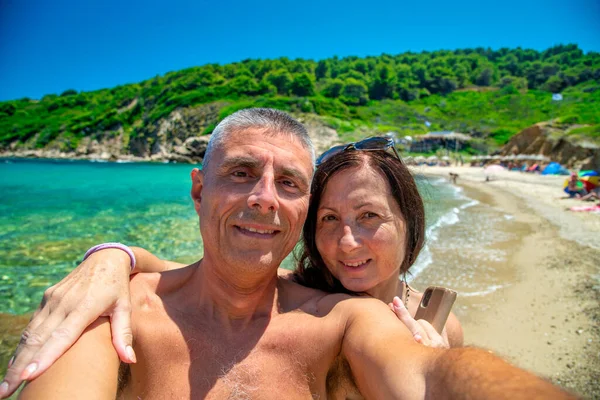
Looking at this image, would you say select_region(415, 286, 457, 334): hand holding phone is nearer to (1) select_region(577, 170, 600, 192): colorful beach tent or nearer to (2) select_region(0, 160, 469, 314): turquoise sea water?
(2) select_region(0, 160, 469, 314): turquoise sea water

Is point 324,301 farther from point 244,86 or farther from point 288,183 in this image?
point 244,86

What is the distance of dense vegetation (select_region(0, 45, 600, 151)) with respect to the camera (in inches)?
2721

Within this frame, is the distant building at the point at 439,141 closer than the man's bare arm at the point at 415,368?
No

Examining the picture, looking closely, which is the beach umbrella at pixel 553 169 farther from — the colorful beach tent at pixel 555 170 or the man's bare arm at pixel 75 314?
the man's bare arm at pixel 75 314

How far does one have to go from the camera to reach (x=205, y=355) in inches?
72.2

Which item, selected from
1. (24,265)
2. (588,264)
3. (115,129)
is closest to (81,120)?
(115,129)

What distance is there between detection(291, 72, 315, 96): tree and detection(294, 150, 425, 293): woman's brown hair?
266 ft

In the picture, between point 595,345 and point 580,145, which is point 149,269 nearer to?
point 595,345

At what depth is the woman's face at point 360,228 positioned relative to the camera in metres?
2.11

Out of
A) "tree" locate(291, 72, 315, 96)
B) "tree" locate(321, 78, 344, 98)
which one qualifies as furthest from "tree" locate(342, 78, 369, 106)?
"tree" locate(291, 72, 315, 96)

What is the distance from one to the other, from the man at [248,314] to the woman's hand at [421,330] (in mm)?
50

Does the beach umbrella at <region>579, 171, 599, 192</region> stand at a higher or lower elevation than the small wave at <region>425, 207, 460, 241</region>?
higher

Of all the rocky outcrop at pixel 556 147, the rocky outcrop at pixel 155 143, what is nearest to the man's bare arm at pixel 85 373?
the rocky outcrop at pixel 556 147

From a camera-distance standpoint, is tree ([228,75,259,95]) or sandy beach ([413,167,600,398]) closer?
sandy beach ([413,167,600,398])
